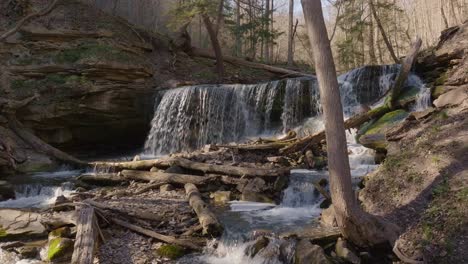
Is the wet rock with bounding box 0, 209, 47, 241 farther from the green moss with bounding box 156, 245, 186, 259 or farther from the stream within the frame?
the stream

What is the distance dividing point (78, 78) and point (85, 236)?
11014mm

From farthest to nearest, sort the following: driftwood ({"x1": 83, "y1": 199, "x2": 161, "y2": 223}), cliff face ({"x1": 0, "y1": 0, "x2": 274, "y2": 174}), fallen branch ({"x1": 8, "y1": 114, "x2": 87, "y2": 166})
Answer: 1. cliff face ({"x1": 0, "y1": 0, "x2": 274, "y2": 174})
2. fallen branch ({"x1": 8, "y1": 114, "x2": 87, "y2": 166})
3. driftwood ({"x1": 83, "y1": 199, "x2": 161, "y2": 223})

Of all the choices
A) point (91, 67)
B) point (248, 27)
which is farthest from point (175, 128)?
point (248, 27)

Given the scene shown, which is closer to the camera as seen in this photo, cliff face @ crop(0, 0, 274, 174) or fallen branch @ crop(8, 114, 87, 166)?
fallen branch @ crop(8, 114, 87, 166)

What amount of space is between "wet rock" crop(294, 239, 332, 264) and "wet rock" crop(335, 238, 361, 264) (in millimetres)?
299

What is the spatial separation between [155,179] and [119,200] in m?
1.68

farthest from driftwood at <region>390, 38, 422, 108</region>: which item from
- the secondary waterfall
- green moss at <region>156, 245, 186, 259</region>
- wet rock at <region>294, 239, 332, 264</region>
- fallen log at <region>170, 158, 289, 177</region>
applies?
green moss at <region>156, 245, 186, 259</region>

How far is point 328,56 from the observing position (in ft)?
18.6

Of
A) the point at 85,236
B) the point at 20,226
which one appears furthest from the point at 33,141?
the point at 85,236

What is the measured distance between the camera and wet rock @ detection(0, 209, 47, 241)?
7.01m

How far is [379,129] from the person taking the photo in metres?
10.6

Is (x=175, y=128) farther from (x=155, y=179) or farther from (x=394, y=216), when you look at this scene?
(x=394, y=216)

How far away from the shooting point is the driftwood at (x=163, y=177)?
32.3ft

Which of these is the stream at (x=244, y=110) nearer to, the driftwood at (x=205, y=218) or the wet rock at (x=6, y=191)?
the wet rock at (x=6, y=191)
